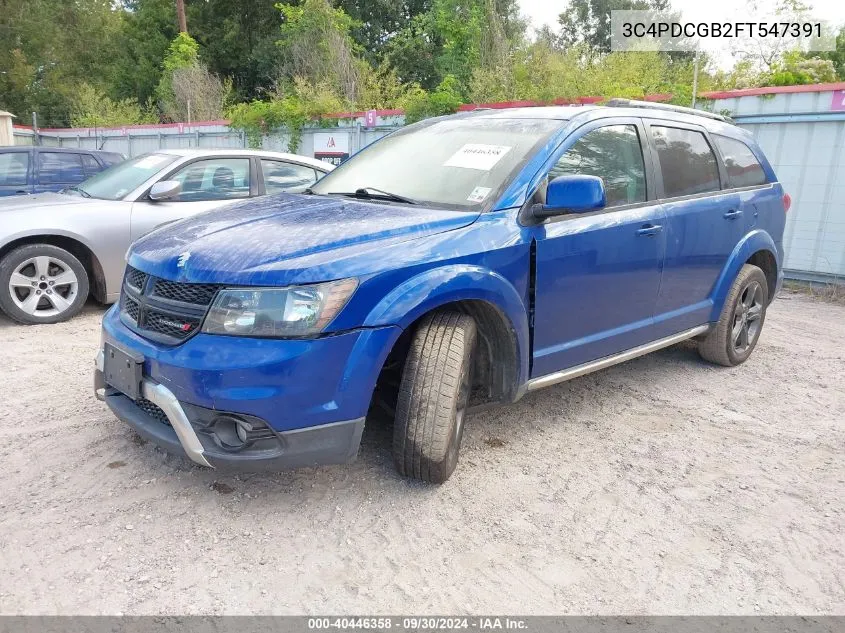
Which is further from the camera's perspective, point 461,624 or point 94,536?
point 94,536

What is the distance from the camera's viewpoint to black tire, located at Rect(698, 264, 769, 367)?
4.72m

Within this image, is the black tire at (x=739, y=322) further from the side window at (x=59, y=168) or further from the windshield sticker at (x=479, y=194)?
the side window at (x=59, y=168)

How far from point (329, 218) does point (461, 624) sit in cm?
183

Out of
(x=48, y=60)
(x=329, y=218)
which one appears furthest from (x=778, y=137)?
(x=48, y=60)

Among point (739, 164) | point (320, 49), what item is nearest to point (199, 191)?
point (739, 164)

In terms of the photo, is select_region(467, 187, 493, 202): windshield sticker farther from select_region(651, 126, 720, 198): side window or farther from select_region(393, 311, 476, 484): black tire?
select_region(651, 126, 720, 198): side window

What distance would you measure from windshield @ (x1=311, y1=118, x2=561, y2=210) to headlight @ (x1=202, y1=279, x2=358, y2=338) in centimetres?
95

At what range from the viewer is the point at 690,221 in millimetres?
4137

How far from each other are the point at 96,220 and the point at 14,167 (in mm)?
3258

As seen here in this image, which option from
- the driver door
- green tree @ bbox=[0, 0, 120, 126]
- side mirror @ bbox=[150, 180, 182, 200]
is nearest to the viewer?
side mirror @ bbox=[150, 180, 182, 200]

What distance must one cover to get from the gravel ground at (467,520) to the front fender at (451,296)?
76 cm

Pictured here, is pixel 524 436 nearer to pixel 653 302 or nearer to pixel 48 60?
pixel 653 302

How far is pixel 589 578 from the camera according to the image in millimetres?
2521

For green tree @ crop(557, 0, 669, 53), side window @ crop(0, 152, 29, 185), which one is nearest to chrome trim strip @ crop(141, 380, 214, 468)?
side window @ crop(0, 152, 29, 185)
